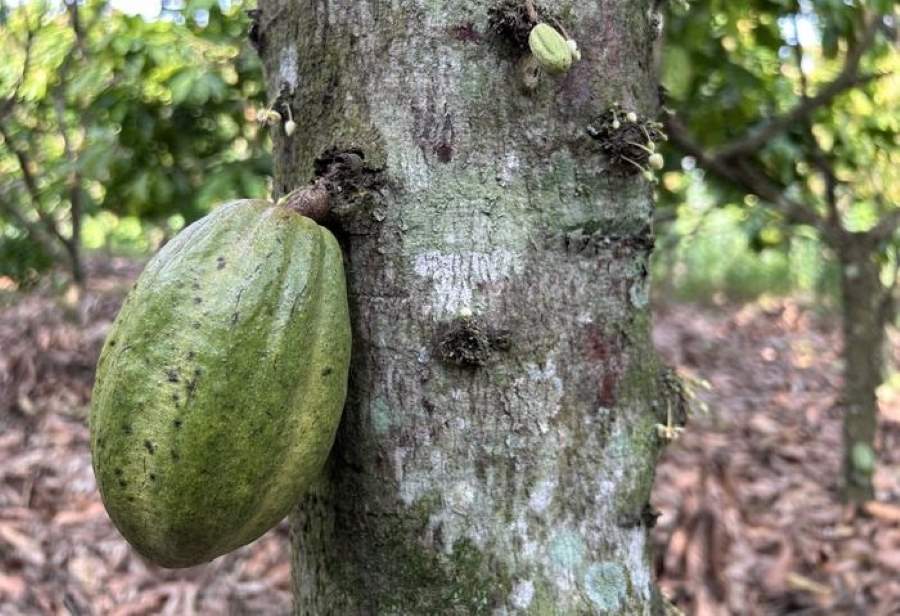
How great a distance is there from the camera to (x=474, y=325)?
1075 mm

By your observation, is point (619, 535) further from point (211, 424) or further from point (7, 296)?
point (7, 296)

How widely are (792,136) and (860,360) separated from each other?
97 cm

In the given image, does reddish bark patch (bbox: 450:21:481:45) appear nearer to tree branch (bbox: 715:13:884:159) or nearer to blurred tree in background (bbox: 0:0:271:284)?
blurred tree in background (bbox: 0:0:271:284)

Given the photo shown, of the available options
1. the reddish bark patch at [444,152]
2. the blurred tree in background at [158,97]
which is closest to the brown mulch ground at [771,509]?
the reddish bark patch at [444,152]

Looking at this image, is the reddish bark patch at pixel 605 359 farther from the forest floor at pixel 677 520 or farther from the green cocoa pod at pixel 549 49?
the forest floor at pixel 677 520

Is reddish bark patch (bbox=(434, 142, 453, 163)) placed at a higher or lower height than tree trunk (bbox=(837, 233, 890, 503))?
higher

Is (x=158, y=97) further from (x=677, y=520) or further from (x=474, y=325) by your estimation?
(x=677, y=520)

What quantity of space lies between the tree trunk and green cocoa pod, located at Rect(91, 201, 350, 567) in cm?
291

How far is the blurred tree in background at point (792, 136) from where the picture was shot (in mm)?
2941

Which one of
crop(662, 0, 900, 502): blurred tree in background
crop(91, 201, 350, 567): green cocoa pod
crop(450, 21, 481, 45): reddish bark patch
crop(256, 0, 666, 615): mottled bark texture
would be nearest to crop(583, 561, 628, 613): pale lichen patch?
crop(256, 0, 666, 615): mottled bark texture

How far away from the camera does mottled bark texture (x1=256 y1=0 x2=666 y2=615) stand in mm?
1095

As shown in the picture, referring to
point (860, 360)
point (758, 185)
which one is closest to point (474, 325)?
point (758, 185)

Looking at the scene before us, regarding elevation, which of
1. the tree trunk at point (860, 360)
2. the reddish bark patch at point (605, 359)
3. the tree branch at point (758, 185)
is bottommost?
the tree trunk at point (860, 360)

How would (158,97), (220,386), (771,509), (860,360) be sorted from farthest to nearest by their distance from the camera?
(771,509) < (860,360) < (158,97) < (220,386)
